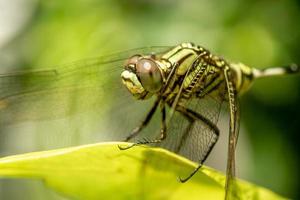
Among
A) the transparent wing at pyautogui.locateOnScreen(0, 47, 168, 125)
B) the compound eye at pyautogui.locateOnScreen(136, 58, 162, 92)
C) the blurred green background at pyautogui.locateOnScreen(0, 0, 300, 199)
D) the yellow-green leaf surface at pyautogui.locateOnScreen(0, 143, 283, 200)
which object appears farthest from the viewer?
the blurred green background at pyautogui.locateOnScreen(0, 0, 300, 199)

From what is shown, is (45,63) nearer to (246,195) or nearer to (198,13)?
(198,13)

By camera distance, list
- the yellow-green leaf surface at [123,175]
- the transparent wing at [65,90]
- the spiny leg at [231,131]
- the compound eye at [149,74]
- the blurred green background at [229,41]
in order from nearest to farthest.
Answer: the yellow-green leaf surface at [123,175] → the spiny leg at [231,131] → the compound eye at [149,74] → the transparent wing at [65,90] → the blurred green background at [229,41]

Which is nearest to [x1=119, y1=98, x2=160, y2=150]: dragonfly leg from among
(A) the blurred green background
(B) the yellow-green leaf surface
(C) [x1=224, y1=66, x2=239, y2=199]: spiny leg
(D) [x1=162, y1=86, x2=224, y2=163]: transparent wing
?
(D) [x1=162, y1=86, x2=224, y2=163]: transparent wing

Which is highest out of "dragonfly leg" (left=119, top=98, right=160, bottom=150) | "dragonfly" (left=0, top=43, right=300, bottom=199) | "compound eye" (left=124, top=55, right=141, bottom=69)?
"compound eye" (left=124, top=55, right=141, bottom=69)

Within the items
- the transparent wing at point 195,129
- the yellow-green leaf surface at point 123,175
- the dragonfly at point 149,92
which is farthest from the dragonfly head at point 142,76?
the yellow-green leaf surface at point 123,175

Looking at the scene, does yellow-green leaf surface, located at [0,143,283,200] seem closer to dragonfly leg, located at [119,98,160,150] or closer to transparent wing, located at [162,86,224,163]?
transparent wing, located at [162,86,224,163]

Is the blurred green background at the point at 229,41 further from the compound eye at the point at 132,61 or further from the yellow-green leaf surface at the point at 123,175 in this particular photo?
the yellow-green leaf surface at the point at 123,175
